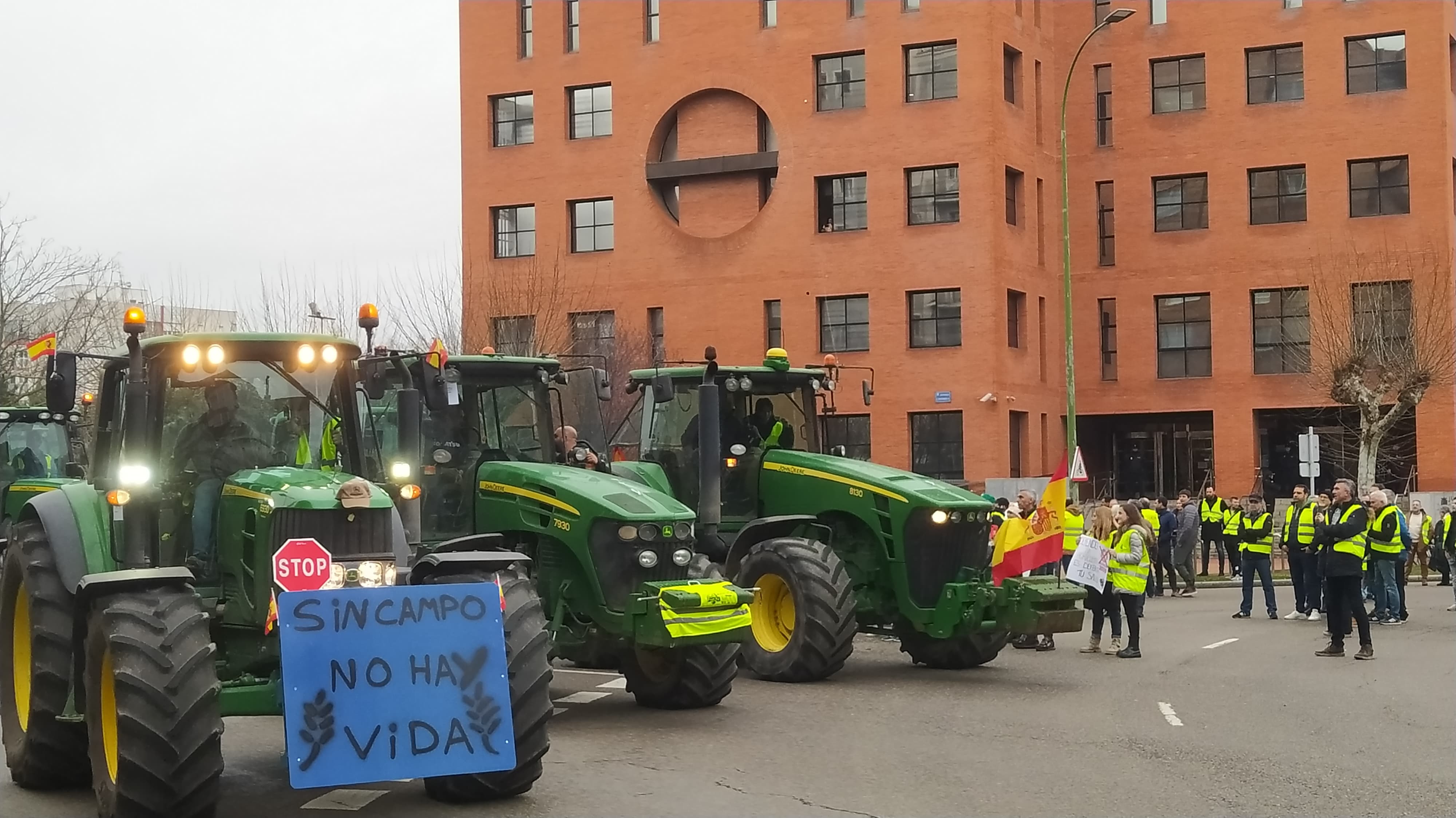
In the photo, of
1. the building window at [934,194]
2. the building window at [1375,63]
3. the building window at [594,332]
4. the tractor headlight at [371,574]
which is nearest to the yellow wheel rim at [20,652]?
the tractor headlight at [371,574]

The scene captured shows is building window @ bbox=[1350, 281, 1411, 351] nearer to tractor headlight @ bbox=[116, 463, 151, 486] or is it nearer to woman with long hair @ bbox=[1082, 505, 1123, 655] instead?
A: woman with long hair @ bbox=[1082, 505, 1123, 655]

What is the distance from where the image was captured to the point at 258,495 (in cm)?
900

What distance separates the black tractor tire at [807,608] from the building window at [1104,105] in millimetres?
37589

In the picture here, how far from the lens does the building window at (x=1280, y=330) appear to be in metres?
47.6

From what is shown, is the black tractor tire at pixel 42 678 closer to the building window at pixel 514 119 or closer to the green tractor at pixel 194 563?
the green tractor at pixel 194 563

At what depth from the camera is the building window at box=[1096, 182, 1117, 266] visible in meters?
50.2

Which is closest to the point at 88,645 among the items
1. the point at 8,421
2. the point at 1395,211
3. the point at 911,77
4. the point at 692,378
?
the point at 692,378

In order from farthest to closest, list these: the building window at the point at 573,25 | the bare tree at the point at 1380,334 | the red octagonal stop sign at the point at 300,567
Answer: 1. the building window at the point at 573,25
2. the bare tree at the point at 1380,334
3. the red octagonal stop sign at the point at 300,567

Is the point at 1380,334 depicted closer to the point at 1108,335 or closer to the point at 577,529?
the point at 1108,335

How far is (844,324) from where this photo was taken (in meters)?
47.6

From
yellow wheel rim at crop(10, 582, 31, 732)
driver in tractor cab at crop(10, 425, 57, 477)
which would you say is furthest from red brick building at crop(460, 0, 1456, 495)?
yellow wheel rim at crop(10, 582, 31, 732)

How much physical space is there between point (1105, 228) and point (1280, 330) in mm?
6065

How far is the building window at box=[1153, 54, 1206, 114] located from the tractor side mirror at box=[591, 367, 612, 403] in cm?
3864

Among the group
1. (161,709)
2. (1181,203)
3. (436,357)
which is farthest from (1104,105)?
(161,709)
